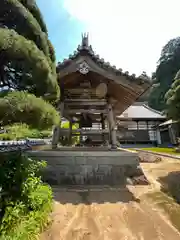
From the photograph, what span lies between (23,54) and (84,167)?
3183 mm

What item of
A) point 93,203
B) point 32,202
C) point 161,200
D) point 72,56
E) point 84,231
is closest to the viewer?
point 84,231

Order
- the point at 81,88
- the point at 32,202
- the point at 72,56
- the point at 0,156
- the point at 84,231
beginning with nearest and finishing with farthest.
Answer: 1. the point at 84,231
2. the point at 32,202
3. the point at 0,156
4. the point at 72,56
5. the point at 81,88

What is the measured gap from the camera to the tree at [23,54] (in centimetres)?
241

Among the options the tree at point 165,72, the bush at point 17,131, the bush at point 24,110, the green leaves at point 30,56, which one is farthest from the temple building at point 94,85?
the tree at point 165,72

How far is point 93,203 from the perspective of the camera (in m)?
3.30

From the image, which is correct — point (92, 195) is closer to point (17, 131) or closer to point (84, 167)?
point (84, 167)

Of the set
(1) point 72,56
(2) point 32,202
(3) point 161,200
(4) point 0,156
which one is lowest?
(3) point 161,200

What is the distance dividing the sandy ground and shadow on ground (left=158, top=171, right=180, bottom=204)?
78 cm

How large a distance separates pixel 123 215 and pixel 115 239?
716 millimetres

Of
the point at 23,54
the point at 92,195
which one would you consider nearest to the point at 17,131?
the point at 92,195

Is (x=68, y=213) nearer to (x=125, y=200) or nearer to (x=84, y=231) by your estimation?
(x=84, y=231)

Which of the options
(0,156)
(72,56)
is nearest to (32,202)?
(0,156)

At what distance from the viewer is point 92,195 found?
3.71 meters

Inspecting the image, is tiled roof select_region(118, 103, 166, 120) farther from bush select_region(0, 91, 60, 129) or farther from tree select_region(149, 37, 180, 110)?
bush select_region(0, 91, 60, 129)
